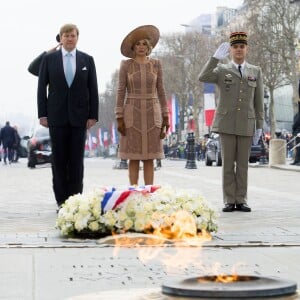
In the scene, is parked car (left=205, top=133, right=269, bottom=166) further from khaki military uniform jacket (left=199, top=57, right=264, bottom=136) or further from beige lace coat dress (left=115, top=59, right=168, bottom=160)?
beige lace coat dress (left=115, top=59, right=168, bottom=160)

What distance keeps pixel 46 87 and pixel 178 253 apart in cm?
396

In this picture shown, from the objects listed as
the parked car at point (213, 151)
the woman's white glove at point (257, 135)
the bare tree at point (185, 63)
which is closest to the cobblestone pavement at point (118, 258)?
the woman's white glove at point (257, 135)

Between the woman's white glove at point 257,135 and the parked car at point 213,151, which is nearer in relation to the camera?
the woman's white glove at point 257,135

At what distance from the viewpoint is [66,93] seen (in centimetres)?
974

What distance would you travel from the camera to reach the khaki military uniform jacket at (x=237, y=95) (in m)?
10.4

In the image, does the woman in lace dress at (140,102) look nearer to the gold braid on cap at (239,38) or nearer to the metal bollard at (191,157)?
the gold braid on cap at (239,38)

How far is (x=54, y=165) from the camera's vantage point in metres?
9.96

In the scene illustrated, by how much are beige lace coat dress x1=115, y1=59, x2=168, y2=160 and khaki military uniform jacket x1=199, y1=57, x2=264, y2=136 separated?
784mm

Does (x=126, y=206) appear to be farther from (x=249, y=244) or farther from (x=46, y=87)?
(x=46, y=87)

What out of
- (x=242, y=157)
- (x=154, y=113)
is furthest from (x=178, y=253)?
(x=242, y=157)

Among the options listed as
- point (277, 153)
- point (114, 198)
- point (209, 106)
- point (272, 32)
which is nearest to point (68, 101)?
point (114, 198)

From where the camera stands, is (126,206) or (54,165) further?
(54,165)

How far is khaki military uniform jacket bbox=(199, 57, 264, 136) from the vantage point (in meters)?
10.4

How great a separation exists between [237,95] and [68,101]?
1.89 metres
